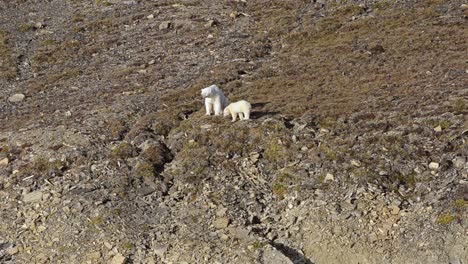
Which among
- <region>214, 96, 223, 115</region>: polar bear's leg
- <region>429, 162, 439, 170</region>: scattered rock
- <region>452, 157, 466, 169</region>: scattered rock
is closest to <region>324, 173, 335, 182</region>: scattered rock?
<region>429, 162, 439, 170</region>: scattered rock

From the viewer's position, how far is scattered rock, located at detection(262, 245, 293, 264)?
16422 mm

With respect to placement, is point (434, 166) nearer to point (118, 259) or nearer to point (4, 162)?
point (118, 259)

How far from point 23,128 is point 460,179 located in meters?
16.7

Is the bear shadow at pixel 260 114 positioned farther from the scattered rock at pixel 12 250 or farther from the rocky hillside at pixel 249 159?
the scattered rock at pixel 12 250

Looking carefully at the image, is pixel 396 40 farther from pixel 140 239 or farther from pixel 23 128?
pixel 140 239

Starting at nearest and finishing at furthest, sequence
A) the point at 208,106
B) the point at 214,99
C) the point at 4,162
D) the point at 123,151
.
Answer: the point at 4,162 < the point at 123,151 < the point at 214,99 < the point at 208,106

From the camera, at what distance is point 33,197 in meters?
19.8

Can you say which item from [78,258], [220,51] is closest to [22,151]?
[78,258]

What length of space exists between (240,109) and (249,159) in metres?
2.77

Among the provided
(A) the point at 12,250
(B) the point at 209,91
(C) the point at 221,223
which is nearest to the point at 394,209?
(C) the point at 221,223

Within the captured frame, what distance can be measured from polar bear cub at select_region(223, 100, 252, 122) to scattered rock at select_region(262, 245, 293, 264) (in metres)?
7.36

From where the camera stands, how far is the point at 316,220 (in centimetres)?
1775

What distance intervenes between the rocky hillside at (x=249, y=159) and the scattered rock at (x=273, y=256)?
4 centimetres

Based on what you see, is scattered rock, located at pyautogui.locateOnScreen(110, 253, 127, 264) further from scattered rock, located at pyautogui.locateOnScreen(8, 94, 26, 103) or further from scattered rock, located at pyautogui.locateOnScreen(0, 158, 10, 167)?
scattered rock, located at pyautogui.locateOnScreen(8, 94, 26, 103)
